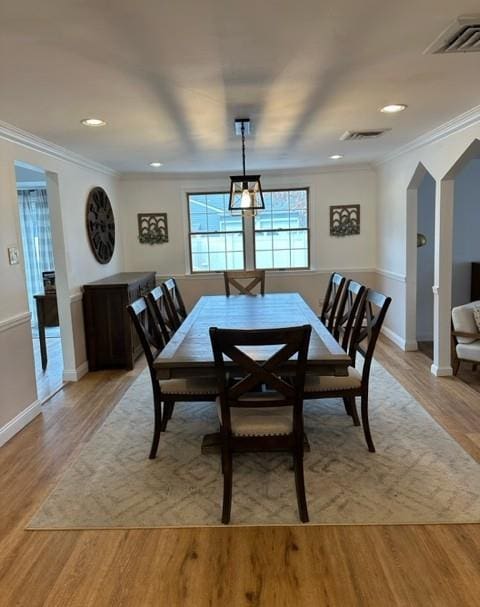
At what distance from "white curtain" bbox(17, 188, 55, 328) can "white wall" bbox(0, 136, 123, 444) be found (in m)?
2.43

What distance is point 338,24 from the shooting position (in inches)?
73.3

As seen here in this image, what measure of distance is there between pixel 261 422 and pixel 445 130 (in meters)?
3.07

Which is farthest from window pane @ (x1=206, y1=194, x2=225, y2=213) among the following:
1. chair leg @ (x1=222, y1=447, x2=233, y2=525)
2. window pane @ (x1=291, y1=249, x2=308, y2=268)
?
chair leg @ (x1=222, y1=447, x2=233, y2=525)

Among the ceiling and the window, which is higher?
the ceiling

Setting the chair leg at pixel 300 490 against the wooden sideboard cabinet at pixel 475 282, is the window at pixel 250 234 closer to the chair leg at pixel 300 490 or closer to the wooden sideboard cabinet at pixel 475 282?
the wooden sideboard cabinet at pixel 475 282

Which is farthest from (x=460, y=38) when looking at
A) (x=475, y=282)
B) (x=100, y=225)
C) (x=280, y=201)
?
(x=280, y=201)

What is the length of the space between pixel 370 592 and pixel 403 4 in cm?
225

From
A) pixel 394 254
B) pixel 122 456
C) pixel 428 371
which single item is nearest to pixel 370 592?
pixel 122 456

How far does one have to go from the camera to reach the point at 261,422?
2.35 meters

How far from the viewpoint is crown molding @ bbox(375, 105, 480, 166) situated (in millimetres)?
3453

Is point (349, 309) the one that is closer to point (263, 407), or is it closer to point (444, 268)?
point (444, 268)

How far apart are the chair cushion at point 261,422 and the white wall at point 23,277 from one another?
1.86 metres

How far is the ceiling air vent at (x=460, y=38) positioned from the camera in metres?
1.86

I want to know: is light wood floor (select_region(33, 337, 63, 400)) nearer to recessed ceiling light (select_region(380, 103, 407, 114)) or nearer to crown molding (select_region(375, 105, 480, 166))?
recessed ceiling light (select_region(380, 103, 407, 114))
